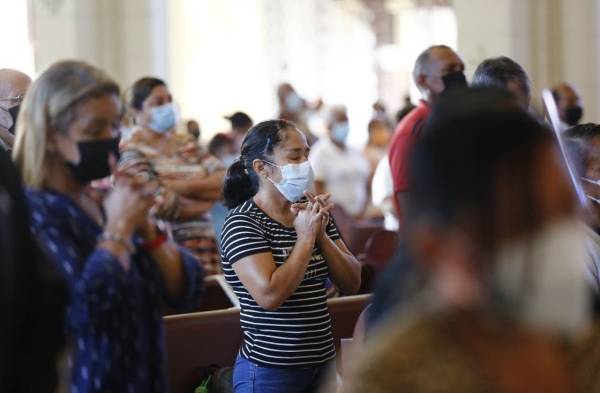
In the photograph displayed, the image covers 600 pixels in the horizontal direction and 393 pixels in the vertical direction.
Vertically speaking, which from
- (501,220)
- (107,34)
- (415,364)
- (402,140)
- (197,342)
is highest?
(107,34)

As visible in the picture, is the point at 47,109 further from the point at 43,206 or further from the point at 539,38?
the point at 539,38

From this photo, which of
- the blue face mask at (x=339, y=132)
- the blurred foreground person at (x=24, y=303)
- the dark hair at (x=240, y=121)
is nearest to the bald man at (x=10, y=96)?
the blurred foreground person at (x=24, y=303)

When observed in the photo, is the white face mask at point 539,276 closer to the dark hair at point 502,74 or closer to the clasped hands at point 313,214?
the clasped hands at point 313,214

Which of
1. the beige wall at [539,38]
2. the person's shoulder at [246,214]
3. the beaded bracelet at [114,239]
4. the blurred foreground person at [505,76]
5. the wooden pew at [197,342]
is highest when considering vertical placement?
the beige wall at [539,38]

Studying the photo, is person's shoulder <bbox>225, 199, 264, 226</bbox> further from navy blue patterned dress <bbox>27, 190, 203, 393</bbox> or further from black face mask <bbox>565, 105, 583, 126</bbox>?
black face mask <bbox>565, 105, 583, 126</bbox>

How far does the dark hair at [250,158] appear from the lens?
412cm

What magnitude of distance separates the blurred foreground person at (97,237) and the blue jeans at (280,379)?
42.7 inches

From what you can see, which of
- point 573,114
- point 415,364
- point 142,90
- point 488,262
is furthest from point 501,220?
point 573,114

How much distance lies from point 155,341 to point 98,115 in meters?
0.57

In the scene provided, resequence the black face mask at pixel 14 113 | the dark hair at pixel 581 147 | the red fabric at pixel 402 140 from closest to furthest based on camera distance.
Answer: the dark hair at pixel 581 147, the black face mask at pixel 14 113, the red fabric at pixel 402 140

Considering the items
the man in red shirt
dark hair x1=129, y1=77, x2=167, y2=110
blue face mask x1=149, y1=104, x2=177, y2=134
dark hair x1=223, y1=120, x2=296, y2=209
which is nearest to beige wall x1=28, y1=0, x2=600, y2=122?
dark hair x1=129, y1=77, x2=167, y2=110

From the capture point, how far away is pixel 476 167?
5.59 feet

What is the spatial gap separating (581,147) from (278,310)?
134cm

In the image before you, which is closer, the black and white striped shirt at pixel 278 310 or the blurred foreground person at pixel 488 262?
the blurred foreground person at pixel 488 262
